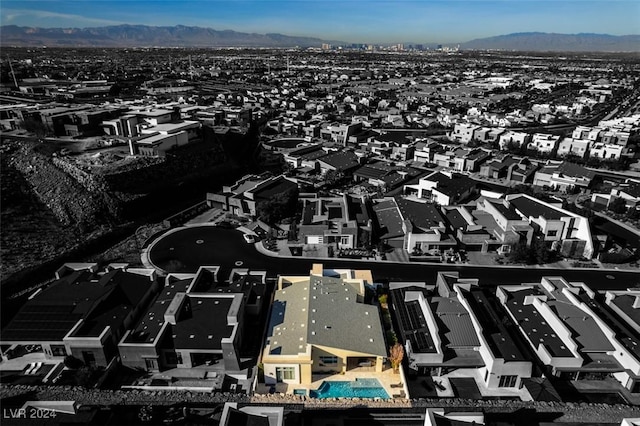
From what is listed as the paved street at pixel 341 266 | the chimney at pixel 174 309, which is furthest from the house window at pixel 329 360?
the paved street at pixel 341 266

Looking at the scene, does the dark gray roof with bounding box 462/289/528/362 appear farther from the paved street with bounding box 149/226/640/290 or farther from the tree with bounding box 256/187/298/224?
the tree with bounding box 256/187/298/224

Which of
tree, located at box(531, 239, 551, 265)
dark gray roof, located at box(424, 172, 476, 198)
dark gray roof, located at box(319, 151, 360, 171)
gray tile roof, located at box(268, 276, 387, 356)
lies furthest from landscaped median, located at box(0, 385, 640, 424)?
dark gray roof, located at box(319, 151, 360, 171)

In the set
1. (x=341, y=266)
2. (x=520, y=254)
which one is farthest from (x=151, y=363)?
(x=520, y=254)

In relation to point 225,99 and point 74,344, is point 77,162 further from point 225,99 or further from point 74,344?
point 225,99

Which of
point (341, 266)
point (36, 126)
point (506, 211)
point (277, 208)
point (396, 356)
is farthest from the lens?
point (36, 126)

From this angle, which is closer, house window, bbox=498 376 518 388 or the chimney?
house window, bbox=498 376 518 388

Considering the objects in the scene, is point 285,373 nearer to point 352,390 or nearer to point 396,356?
point 352,390

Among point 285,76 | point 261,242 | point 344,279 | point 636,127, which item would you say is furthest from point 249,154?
point 285,76

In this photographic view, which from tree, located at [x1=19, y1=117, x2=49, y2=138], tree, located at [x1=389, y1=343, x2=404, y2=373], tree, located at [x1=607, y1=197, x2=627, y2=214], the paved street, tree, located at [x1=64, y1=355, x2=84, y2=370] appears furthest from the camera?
tree, located at [x1=19, y1=117, x2=49, y2=138]
